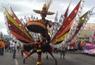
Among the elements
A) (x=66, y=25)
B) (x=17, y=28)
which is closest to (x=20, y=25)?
(x=17, y=28)

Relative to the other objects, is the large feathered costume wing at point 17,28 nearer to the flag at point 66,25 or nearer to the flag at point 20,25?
the flag at point 20,25

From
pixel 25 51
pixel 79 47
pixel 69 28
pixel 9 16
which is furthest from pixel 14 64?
pixel 79 47

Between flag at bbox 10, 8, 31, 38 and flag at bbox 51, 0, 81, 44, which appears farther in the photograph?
flag at bbox 10, 8, 31, 38

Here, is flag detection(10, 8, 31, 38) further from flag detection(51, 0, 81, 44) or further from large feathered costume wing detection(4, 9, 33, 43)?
flag detection(51, 0, 81, 44)

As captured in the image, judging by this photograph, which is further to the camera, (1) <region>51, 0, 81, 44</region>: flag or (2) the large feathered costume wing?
(2) the large feathered costume wing

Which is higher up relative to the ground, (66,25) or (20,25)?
(20,25)

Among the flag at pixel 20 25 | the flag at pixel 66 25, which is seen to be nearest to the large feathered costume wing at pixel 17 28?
the flag at pixel 20 25

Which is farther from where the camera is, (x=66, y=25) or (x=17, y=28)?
(x=17, y=28)

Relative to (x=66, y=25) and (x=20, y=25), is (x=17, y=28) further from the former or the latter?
(x=66, y=25)

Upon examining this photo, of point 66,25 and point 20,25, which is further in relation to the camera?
point 20,25

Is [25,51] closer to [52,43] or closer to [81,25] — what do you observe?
[52,43]

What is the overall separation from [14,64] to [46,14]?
14.0ft

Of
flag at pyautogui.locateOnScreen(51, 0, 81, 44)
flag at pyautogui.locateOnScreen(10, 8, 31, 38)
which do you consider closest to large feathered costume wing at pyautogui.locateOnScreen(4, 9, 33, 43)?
flag at pyautogui.locateOnScreen(10, 8, 31, 38)

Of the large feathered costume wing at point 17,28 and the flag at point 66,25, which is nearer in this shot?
the flag at point 66,25
